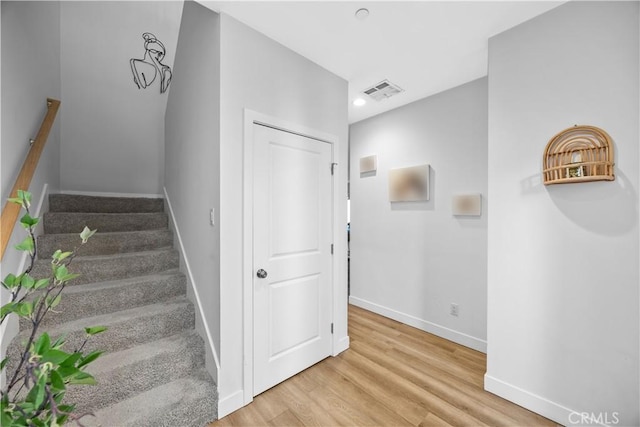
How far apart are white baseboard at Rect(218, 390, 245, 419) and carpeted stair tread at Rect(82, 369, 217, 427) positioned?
0.13 feet

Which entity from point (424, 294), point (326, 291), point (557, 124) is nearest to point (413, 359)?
point (424, 294)

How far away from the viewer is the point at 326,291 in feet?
8.02

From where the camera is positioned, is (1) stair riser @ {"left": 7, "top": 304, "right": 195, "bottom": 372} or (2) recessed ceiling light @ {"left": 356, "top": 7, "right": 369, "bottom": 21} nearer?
(1) stair riser @ {"left": 7, "top": 304, "right": 195, "bottom": 372}

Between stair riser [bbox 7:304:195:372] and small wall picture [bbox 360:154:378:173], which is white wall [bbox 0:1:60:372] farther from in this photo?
small wall picture [bbox 360:154:378:173]

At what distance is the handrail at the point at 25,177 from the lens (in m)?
1.41

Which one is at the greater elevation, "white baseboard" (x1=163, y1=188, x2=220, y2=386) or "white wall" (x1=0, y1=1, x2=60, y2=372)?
"white wall" (x1=0, y1=1, x2=60, y2=372)

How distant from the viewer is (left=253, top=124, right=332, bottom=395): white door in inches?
77.5

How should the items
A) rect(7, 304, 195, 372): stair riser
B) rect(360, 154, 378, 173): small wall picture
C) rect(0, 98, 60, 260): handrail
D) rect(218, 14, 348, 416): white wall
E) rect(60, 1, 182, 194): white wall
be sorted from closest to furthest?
rect(0, 98, 60, 260): handrail < rect(7, 304, 195, 372): stair riser < rect(218, 14, 348, 416): white wall < rect(60, 1, 182, 194): white wall < rect(360, 154, 378, 173): small wall picture

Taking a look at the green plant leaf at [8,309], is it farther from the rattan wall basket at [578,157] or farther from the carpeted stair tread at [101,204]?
the carpeted stair tread at [101,204]

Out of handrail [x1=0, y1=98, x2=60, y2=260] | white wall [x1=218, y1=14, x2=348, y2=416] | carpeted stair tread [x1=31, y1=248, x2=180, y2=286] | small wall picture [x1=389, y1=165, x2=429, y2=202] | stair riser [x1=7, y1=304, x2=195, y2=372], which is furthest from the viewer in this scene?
small wall picture [x1=389, y1=165, x2=429, y2=202]

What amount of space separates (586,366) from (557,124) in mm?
1510

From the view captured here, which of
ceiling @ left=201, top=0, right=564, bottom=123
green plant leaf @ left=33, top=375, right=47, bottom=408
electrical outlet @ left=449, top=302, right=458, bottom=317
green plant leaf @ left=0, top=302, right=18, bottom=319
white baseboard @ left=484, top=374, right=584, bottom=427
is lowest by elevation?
white baseboard @ left=484, top=374, right=584, bottom=427

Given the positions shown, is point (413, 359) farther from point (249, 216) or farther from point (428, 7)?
point (428, 7)

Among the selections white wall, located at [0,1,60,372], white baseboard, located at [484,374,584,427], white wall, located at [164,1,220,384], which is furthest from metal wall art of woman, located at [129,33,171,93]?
white baseboard, located at [484,374,584,427]
